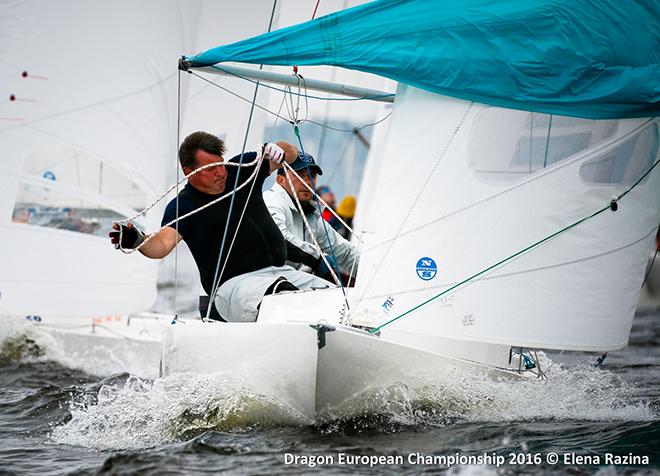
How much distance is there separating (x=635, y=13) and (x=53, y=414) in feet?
12.7

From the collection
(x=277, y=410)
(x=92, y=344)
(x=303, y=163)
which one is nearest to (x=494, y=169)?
(x=303, y=163)

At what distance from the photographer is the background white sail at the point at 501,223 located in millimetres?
4879

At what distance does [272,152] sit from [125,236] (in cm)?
93

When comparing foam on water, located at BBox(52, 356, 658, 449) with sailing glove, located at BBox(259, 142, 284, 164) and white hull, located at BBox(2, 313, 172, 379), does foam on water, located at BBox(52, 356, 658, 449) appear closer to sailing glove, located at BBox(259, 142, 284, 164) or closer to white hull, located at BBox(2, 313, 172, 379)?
sailing glove, located at BBox(259, 142, 284, 164)

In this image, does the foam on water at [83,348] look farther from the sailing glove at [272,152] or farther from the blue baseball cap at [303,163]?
the sailing glove at [272,152]

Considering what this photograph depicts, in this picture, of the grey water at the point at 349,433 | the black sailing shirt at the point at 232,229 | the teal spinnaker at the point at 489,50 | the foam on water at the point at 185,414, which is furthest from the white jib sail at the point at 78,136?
the foam on water at the point at 185,414

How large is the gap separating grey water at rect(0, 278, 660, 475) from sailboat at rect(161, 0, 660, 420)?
20cm

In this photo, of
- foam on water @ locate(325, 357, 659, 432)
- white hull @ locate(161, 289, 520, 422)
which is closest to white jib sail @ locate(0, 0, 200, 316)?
white hull @ locate(161, 289, 520, 422)

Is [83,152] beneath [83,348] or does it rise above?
above

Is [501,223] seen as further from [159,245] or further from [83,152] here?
[83,152]

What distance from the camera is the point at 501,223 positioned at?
488cm

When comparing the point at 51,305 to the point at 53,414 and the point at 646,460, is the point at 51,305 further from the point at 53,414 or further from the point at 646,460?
the point at 646,460

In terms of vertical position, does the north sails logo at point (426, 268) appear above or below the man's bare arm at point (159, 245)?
below

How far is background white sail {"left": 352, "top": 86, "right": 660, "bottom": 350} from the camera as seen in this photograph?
488 cm
